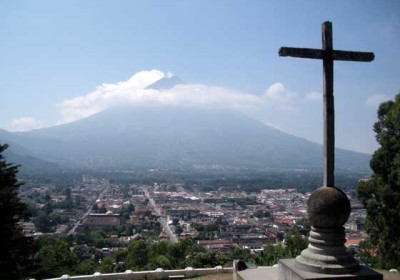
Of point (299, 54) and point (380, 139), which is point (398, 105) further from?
point (299, 54)

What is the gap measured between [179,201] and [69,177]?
50503mm

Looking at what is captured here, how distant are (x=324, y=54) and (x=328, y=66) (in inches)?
7.4

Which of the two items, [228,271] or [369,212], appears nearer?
[228,271]

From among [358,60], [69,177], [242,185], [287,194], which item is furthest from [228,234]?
[69,177]

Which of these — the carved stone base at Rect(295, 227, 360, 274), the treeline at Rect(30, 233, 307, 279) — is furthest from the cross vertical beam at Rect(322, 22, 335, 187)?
the treeline at Rect(30, 233, 307, 279)

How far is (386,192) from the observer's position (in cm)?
1052

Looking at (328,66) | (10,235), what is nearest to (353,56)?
(328,66)

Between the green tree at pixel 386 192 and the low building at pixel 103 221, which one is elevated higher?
the green tree at pixel 386 192

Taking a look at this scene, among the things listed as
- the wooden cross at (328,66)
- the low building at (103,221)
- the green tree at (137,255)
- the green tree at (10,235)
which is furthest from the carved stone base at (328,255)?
the low building at (103,221)

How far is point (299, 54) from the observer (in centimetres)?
577

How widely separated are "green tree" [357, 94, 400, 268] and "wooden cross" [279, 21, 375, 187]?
5336mm

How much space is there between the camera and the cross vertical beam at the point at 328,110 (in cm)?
566

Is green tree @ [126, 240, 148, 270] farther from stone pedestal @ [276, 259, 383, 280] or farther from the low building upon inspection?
the low building

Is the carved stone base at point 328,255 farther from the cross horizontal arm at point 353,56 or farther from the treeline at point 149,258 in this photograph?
the treeline at point 149,258
